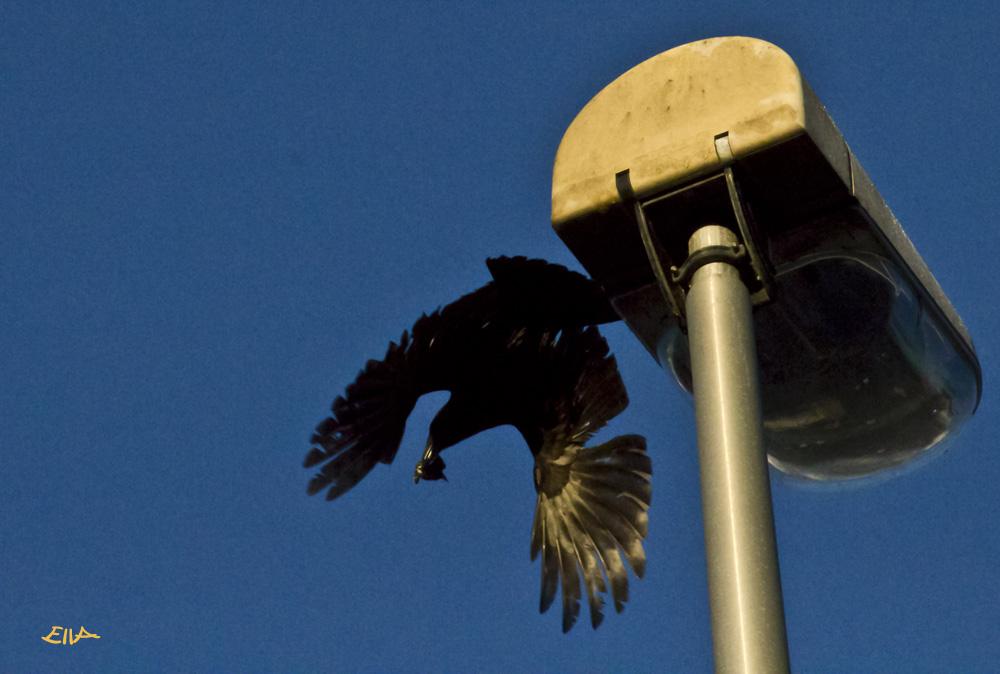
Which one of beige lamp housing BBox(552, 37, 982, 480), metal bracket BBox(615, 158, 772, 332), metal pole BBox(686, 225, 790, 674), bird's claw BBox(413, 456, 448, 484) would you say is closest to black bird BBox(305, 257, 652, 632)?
bird's claw BBox(413, 456, 448, 484)

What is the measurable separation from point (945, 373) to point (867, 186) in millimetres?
684

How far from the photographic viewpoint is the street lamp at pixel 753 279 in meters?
2.73

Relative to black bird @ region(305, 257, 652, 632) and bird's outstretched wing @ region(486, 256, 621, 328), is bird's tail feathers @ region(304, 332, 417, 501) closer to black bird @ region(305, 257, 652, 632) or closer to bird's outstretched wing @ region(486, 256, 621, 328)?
black bird @ region(305, 257, 652, 632)

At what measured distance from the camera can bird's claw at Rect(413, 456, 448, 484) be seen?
192 inches

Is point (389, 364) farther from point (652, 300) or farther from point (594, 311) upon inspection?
point (652, 300)

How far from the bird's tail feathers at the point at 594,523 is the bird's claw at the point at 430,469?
0.41 m

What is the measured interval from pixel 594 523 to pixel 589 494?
4.6 inches

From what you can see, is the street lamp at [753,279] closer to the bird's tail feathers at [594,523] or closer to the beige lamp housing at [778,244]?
the beige lamp housing at [778,244]

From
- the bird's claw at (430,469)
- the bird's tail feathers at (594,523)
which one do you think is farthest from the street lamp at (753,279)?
the bird's claw at (430,469)

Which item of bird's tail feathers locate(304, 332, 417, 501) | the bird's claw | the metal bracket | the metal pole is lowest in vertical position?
the metal pole

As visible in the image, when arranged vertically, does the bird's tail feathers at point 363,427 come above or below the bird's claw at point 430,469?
above

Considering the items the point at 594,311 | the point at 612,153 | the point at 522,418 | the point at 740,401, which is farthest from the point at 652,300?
the point at 522,418

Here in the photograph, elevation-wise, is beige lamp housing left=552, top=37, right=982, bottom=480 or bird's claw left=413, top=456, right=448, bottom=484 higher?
bird's claw left=413, top=456, right=448, bottom=484

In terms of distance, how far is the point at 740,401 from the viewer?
2.78 m
